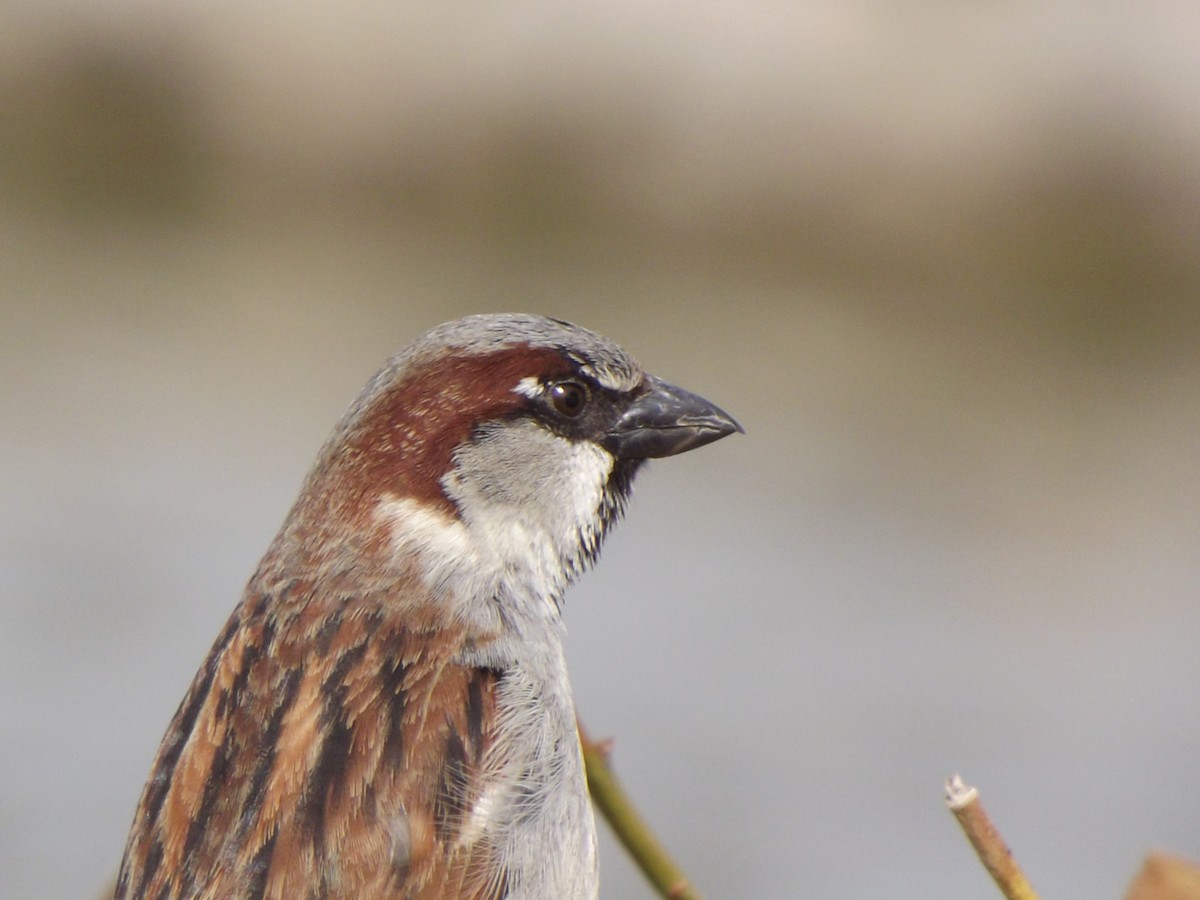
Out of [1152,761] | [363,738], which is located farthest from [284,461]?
[363,738]

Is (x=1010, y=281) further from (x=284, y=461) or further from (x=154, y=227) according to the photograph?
(x=154, y=227)

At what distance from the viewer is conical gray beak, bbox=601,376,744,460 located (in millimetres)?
2184

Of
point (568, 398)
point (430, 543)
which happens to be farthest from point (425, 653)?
point (568, 398)

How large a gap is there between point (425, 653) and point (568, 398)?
408 millimetres

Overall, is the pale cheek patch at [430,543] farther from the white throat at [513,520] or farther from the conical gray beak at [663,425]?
the conical gray beak at [663,425]

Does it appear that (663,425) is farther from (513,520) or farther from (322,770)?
(322,770)

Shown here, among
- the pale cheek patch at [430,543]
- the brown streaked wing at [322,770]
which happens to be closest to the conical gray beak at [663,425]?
the pale cheek patch at [430,543]

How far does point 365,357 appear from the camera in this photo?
8.44 meters

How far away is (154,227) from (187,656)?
15.2 feet

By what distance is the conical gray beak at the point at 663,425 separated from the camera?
2.18 m

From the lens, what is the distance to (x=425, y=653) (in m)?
1.98

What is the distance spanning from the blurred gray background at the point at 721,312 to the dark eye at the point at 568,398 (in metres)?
3.84

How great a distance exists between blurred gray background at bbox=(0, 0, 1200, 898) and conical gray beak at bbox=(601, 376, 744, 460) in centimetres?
383

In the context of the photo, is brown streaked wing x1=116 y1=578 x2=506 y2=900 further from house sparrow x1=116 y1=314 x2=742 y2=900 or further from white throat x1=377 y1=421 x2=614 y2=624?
white throat x1=377 y1=421 x2=614 y2=624
